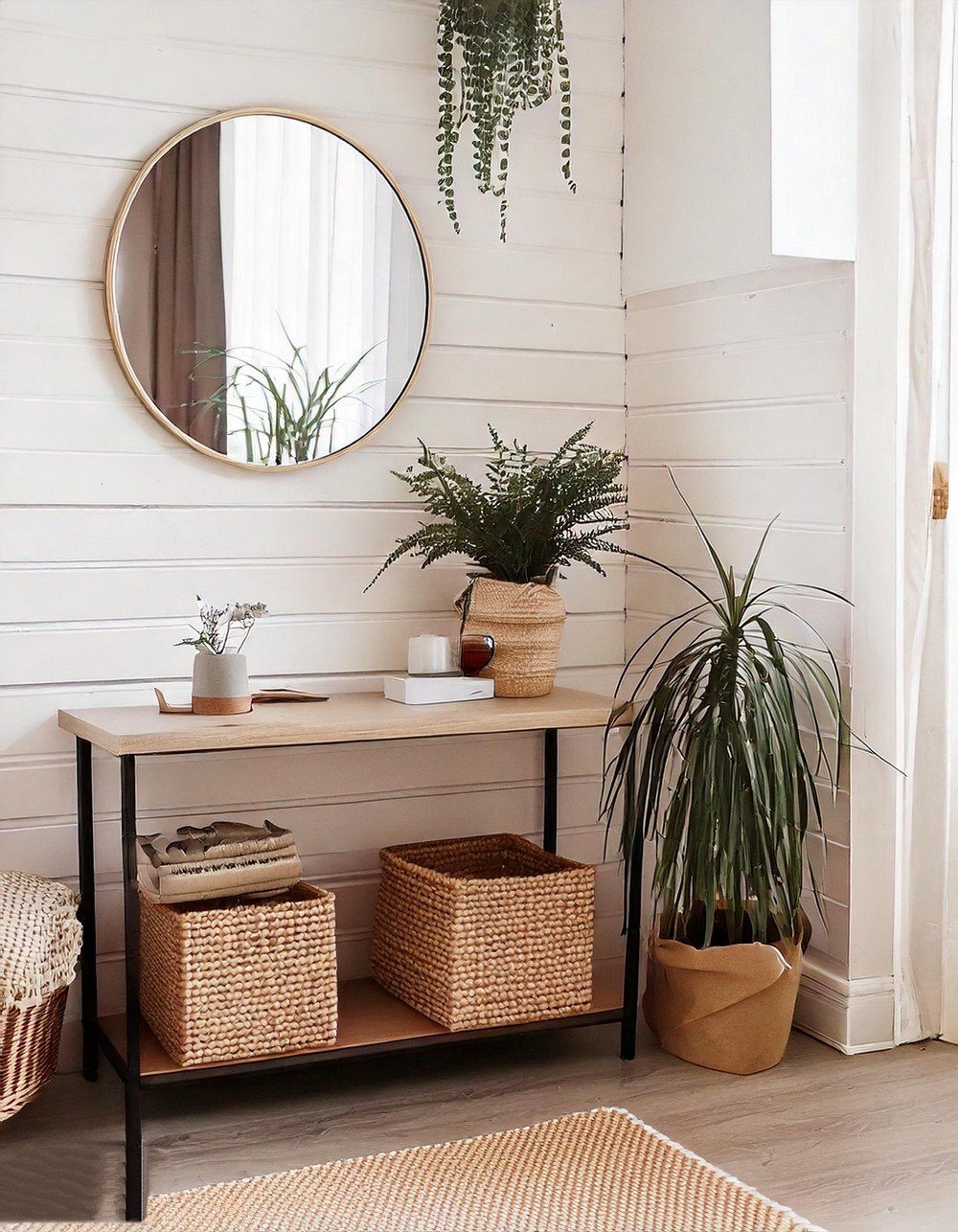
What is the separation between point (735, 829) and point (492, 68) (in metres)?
1.57

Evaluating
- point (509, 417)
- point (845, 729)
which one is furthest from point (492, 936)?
point (509, 417)

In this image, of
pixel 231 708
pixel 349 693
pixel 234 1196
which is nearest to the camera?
pixel 234 1196

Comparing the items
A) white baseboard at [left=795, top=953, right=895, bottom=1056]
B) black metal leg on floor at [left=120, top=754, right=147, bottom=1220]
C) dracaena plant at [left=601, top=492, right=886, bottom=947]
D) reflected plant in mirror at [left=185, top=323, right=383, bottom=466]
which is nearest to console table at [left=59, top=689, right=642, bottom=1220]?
black metal leg on floor at [left=120, top=754, right=147, bottom=1220]

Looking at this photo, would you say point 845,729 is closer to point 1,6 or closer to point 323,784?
point 323,784

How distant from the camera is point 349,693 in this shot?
8.79ft

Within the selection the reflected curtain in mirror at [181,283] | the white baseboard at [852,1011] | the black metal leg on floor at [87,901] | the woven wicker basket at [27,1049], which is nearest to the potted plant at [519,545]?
the reflected curtain in mirror at [181,283]

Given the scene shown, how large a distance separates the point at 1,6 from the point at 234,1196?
83.0 inches

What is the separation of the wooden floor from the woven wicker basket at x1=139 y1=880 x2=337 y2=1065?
0.16m

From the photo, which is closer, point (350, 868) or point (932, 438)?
point (932, 438)

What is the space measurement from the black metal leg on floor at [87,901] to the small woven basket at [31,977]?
0.17m

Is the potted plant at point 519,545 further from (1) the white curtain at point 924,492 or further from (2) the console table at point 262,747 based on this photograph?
(1) the white curtain at point 924,492

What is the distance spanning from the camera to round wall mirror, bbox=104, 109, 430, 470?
2.51 metres

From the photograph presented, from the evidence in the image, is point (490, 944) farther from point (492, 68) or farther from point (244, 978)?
point (492, 68)

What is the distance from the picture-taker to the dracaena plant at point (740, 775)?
2.37 meters
